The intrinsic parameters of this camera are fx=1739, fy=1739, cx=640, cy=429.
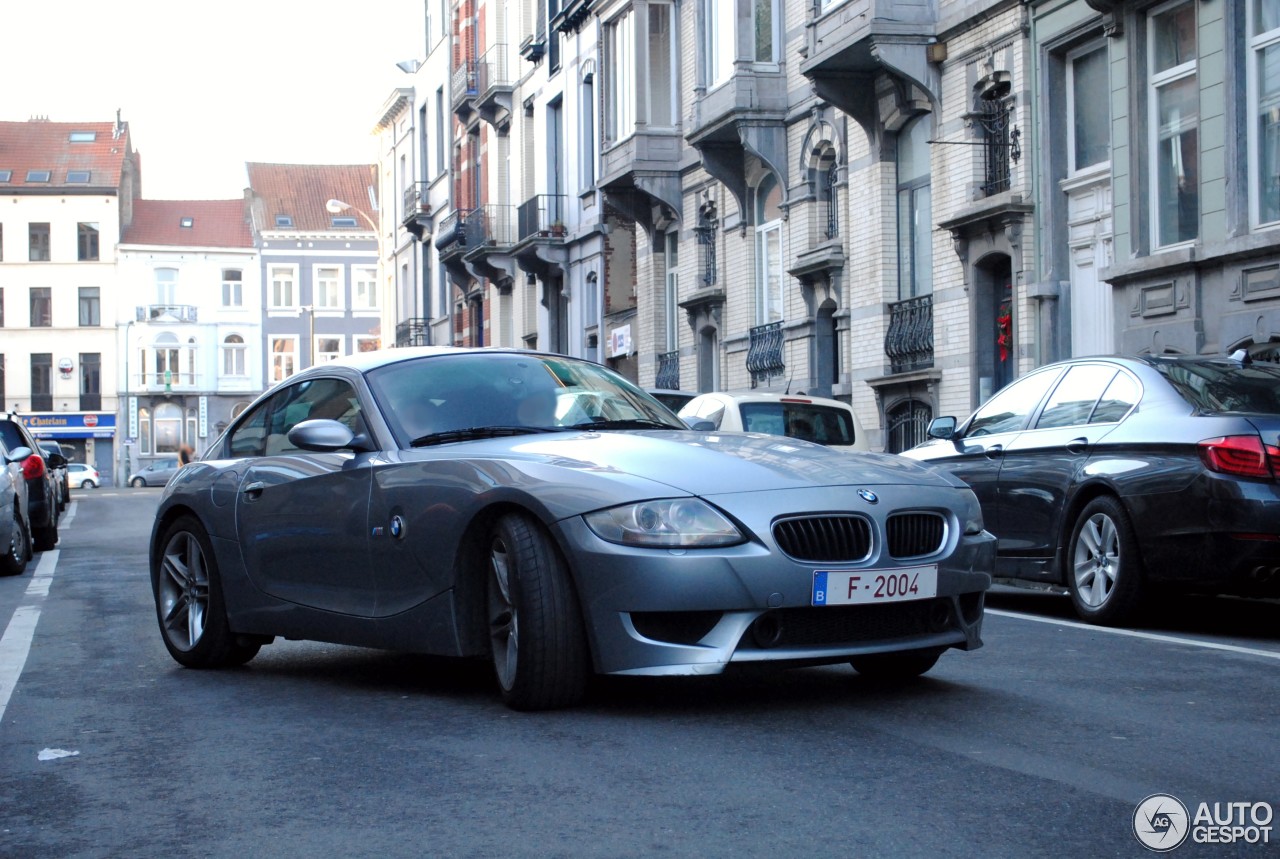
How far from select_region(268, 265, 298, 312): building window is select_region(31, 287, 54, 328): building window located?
1057cm

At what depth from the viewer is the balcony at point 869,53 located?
71.8ft

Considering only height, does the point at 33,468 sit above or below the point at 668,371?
below

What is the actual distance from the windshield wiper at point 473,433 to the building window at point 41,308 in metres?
83.2

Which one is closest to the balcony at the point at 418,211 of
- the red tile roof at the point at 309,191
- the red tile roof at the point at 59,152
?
the red tile roof at the point at 309,191

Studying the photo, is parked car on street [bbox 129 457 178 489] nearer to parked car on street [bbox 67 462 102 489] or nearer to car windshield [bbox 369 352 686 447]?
parked car on street [bbox 67 462 102 489]

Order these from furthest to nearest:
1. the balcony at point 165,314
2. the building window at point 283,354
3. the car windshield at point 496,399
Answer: the building window at point 283,354
the balcony at point 165,314
the car windshield at point 496,399

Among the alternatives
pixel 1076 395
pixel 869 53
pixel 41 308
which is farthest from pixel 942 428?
pixel 41 308

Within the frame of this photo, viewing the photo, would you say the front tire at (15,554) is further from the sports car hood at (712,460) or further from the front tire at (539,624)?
the front tire at (539,624)

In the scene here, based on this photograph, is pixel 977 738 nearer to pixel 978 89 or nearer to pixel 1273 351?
pixel 1273 351

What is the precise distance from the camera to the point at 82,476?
259 ft

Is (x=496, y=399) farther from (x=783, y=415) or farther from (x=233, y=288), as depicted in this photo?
(x=233, y=288)

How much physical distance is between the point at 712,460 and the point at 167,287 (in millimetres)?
83865

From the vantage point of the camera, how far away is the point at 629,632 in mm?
5715

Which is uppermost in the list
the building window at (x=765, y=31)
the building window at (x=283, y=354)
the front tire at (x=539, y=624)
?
the building window at (x=765, y=31)
